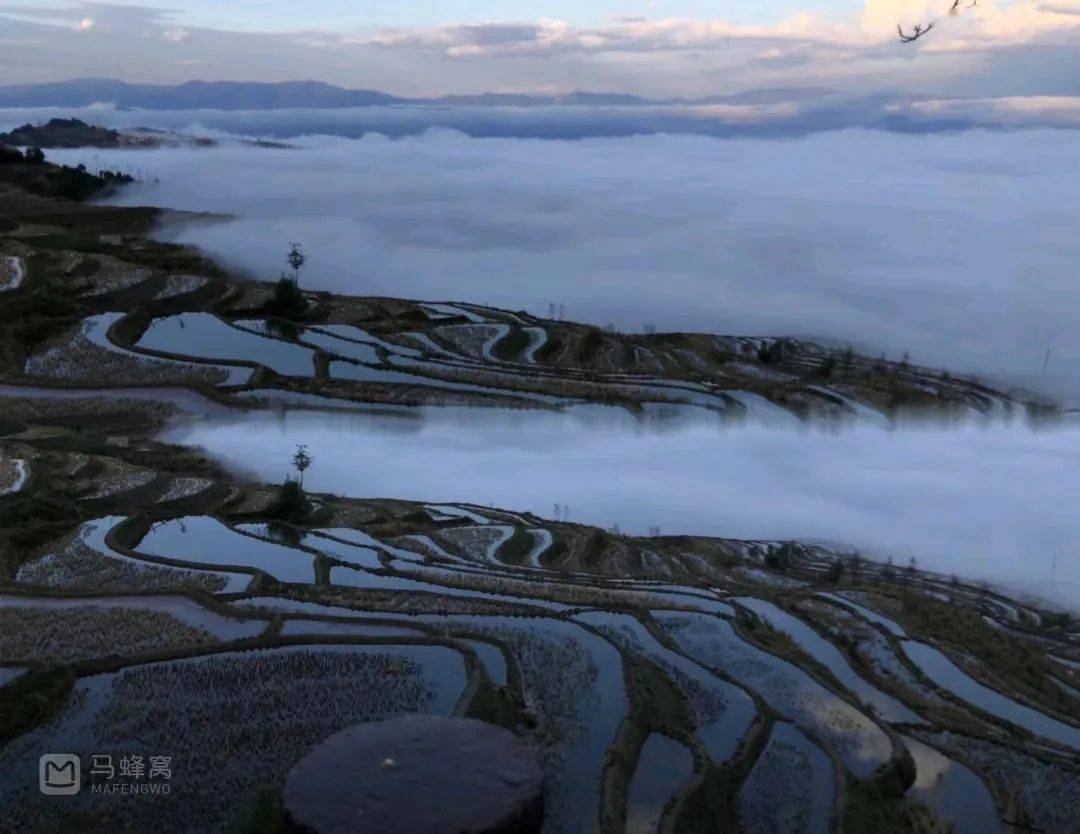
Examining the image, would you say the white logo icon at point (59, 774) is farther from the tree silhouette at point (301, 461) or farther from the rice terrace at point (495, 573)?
the tree silhouette at point (301, 461)

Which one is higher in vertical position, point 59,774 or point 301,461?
point 59,774

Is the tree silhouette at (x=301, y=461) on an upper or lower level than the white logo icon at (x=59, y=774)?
lower

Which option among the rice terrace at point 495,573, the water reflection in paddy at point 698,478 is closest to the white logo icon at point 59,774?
the rice terrace at point 495,573

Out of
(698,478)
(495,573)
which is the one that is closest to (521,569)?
(495,573)

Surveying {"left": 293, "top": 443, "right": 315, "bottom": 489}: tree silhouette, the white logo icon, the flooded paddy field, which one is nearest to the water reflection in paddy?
the flooded paddy field

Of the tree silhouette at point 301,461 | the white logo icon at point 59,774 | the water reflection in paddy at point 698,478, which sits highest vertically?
the white logo icon at point 59,774

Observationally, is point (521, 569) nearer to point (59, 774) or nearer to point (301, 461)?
→ point (301, 461)
